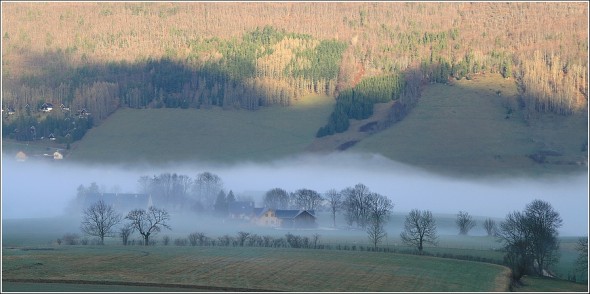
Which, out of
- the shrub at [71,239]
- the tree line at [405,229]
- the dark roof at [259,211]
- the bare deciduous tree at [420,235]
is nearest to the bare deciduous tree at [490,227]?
the tree line at [405,229]

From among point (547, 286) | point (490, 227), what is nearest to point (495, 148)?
point (490, 227)

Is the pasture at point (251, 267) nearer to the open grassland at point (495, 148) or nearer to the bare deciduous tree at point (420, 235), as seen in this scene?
the bare deciduous tree at point (420, 235)

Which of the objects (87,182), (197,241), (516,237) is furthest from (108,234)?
(87,182)

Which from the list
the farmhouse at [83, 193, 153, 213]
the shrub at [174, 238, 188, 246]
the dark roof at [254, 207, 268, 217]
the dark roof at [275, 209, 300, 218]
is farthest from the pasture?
the farmhouse at [83, 193, 153, 213]

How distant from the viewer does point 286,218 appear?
12675 cm

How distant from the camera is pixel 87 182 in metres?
175

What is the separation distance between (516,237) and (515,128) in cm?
11757

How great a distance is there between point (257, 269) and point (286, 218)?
2353 inches

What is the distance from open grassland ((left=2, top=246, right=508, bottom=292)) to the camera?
201 feet

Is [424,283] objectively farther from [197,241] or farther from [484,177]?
[484,177]

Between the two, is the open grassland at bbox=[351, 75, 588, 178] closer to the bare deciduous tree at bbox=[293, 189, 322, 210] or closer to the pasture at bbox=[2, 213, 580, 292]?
the bare deciduous tree at bbox=[293, 189, 322, 210]

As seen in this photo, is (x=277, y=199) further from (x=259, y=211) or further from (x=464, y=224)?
(x=464, y=224)

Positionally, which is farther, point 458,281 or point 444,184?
point 444,184

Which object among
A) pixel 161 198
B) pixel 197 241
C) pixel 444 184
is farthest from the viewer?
pixel 444 184
